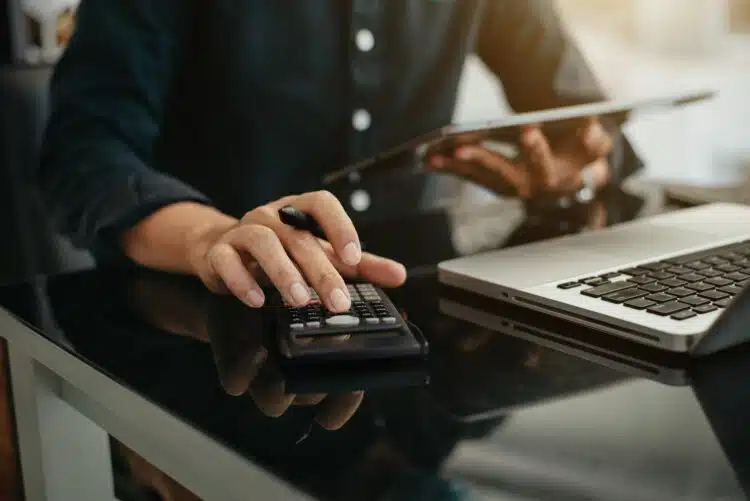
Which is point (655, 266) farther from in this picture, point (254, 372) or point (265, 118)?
point (265, 118)

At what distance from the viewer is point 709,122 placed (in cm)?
309

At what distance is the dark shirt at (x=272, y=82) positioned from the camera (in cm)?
111

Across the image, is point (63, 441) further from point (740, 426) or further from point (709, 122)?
point (709, 122)

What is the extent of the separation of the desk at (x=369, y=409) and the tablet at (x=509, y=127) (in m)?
0.13

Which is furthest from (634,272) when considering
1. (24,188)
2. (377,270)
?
(24,188)

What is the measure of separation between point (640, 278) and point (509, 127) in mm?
243

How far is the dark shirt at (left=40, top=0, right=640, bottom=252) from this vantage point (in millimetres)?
1107

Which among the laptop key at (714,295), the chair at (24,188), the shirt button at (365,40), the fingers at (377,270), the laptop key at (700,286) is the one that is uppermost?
the shirt button at (365,40)

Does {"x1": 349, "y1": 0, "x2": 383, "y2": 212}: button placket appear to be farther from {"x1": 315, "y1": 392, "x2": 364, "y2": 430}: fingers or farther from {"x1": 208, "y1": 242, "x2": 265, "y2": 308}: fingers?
{"x1": 315, "y1": 392, "x2": 364, "y2": 430}: fingers

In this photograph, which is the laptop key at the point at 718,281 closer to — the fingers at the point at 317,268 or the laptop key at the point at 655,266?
the laptop key at the point at 655,266

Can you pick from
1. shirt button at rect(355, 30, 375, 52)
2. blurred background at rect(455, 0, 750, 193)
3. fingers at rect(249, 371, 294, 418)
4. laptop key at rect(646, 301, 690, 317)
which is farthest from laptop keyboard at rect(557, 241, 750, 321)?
blurred background at rect(455, 0, 750, 193)

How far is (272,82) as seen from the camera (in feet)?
4.46

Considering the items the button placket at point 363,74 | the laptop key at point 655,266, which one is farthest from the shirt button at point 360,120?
the laptop key at point 655,266

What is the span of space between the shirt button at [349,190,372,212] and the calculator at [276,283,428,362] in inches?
25.1
